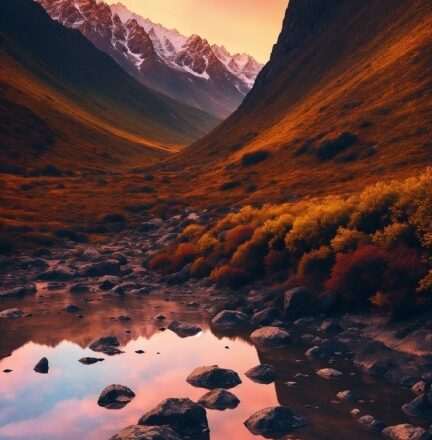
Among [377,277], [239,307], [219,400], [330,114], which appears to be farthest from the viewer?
[330,114]

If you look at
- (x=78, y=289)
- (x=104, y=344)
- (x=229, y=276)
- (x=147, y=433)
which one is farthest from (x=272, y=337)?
(x=78, y=289)

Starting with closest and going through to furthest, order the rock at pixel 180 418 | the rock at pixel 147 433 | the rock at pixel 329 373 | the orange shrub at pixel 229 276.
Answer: the rock at pixel 147 433 < the rock at pixel 180 418 < the rock at pixel 329 373 < the orange shrub at pixel 229 276

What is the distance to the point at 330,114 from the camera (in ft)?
383

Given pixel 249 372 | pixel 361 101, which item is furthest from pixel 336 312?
pixel 361 101

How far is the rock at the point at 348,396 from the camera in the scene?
22.2m

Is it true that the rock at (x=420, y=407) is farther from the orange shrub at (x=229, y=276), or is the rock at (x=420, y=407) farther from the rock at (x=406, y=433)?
the orange shrub at (x=229, y=276)

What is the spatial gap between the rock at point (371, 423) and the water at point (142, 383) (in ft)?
0.95

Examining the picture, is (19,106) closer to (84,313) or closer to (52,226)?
(52,226)

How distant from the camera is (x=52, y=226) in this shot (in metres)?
76.7

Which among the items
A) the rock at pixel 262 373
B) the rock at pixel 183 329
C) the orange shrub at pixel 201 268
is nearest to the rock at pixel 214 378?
the rock at pixel 262 373

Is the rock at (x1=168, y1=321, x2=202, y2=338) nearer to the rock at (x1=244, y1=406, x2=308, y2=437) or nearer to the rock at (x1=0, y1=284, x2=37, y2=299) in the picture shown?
the rock at (x1=244, y1=406, x2=308, y2=437)

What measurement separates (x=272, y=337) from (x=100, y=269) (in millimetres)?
27787

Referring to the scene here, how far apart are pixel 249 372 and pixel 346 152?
242ft

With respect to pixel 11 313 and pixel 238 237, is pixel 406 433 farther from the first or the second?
pixel 238 237
